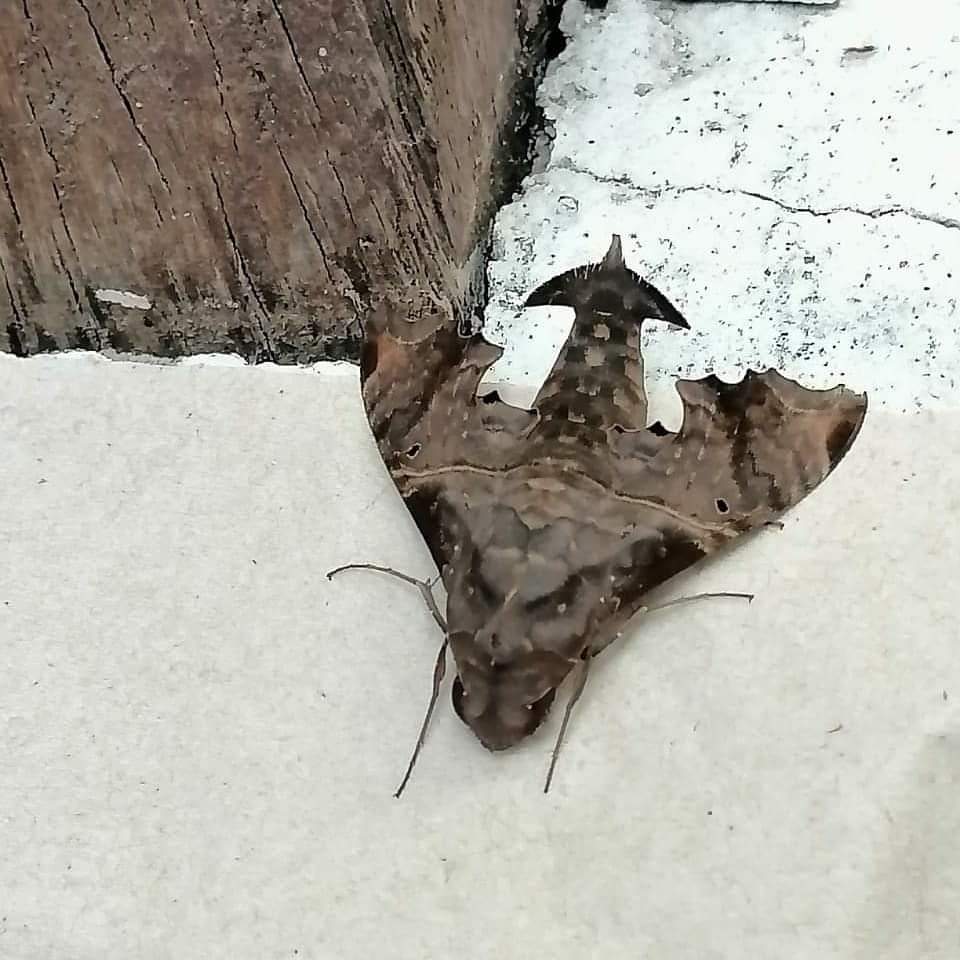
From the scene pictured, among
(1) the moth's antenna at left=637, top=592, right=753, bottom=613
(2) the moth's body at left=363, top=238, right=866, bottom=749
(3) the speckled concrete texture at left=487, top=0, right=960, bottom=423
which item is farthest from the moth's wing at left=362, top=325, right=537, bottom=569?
(1) the moth's antenna at left=637, top=592, right=753, bottom=613

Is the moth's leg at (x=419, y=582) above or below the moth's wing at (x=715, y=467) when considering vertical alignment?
below

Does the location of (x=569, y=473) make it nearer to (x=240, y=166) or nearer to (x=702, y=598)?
(x=702, y=598)

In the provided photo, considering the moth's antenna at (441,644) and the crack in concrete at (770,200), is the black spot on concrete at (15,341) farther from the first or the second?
the crack in concrete at (770,200)

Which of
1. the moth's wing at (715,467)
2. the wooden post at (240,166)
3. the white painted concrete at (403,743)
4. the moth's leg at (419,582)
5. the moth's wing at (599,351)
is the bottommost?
the white painted concrete at (403,743)

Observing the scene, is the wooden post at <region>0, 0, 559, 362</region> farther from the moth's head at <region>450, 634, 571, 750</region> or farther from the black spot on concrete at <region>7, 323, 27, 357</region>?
the moth's head at <region>450, 634, 571, 750</region>

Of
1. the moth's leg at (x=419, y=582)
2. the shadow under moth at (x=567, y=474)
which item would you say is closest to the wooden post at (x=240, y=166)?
the shadow under moth at (x=567, y=474)

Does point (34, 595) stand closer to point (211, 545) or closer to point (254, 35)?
point (211, 545)
